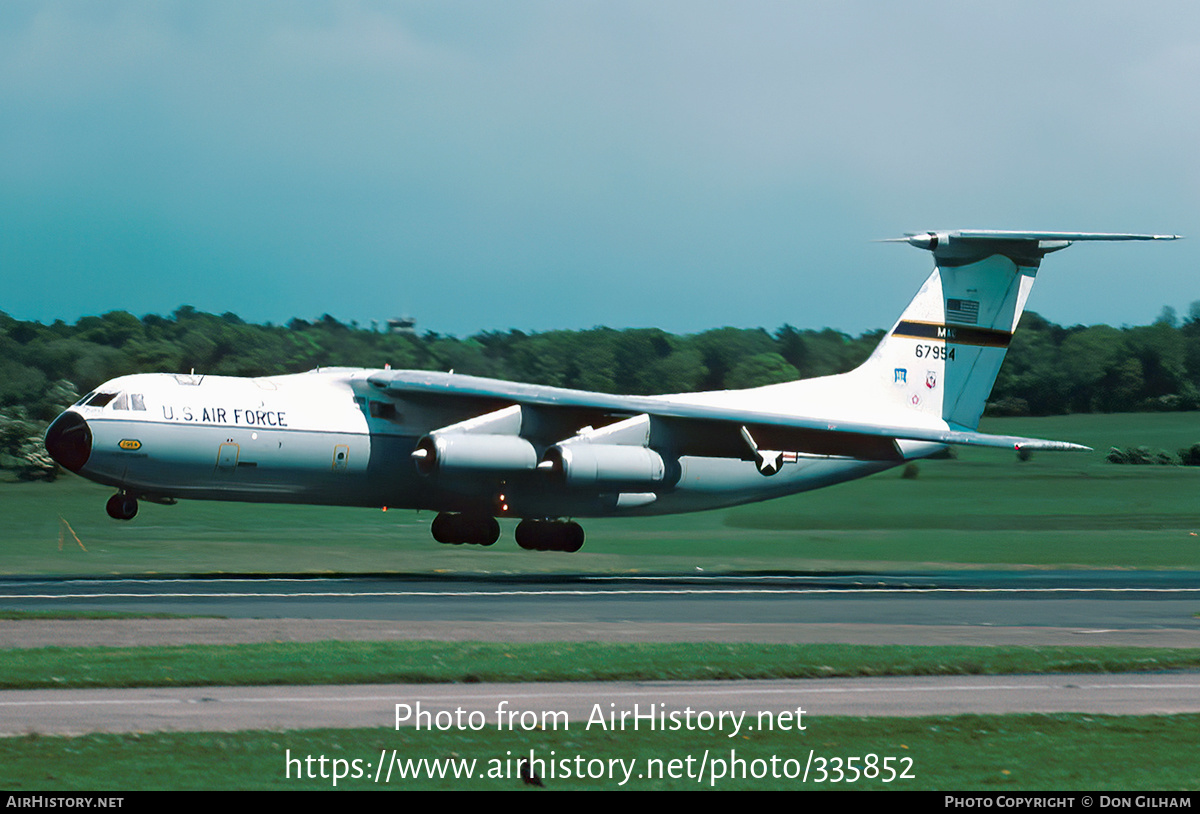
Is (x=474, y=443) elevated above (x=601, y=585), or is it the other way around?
(x=474, y=443)

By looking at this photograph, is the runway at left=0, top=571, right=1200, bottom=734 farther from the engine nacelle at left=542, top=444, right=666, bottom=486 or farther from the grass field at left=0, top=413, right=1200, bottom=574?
the grass field at left=0, top=413, right=1200, bottom=574

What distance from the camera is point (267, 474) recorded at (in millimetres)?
29562

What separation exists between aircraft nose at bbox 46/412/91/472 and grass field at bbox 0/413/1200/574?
10.0ft

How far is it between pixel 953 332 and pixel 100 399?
21.1 m

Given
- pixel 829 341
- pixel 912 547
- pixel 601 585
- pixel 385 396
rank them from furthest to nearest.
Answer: pixel 829 341, pixel 912 547, pixel 385 396, pixel 601 585

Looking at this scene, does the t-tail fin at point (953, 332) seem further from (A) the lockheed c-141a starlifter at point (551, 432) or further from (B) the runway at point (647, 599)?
(B) the runway at point (647, 599)

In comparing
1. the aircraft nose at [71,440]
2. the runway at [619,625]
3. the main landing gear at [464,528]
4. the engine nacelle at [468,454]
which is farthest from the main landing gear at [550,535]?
the aircraft nose at [71,440]

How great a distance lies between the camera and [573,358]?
4872cm

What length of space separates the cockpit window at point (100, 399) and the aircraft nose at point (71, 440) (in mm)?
387

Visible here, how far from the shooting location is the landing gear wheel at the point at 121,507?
28297mm

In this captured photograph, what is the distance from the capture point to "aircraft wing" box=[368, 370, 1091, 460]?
31.4m

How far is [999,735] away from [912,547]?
28425 millimetres
